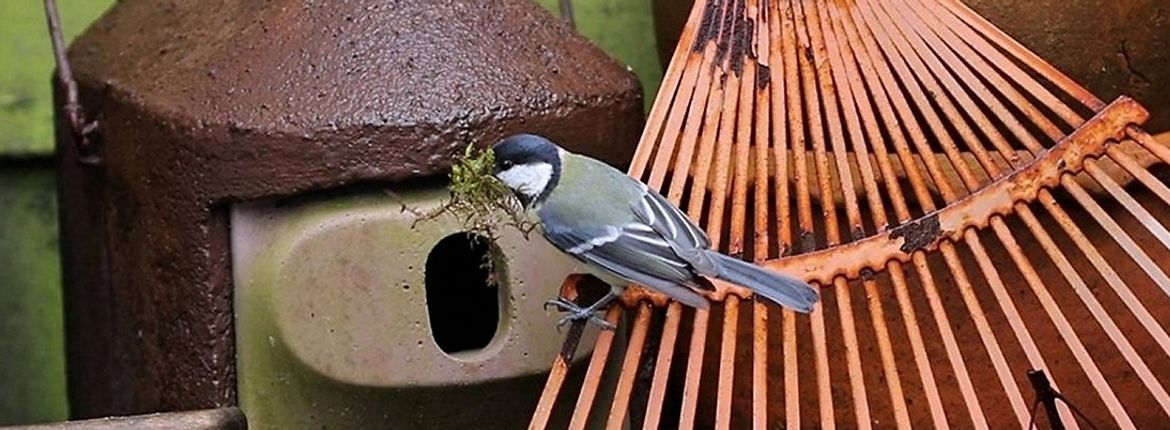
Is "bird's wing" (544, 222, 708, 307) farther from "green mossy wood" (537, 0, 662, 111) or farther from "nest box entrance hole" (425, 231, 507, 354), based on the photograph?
"green mossy wood" (537, 0, 662, 111)

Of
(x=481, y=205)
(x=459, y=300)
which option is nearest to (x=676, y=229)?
(x=481, y=205)

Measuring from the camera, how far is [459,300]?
1747 mm

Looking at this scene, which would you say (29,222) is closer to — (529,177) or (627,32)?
(627,32)

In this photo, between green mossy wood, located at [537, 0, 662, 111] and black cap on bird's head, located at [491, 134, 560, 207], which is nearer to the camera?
black cap on bird's head, located at [491, 134, 560, 207]

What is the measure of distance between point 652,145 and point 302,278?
33 cm

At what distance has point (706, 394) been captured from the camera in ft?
5.58

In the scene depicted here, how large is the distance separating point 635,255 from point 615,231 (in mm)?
36

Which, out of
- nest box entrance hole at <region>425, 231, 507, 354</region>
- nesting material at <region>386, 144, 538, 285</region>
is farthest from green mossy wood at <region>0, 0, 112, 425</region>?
nesting material at <region>386, 144, 538, 285</region>

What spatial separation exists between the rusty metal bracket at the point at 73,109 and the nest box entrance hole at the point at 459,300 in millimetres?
351

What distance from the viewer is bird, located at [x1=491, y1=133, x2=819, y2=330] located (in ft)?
4.25

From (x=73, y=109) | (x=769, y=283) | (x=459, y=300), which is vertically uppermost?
(x=73, y=109)

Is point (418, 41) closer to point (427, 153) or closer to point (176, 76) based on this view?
point (427, 153)

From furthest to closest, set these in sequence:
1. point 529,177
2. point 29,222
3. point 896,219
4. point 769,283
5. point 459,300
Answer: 1. point 29,222
2. point 459,300
3. point 896,219
4. point 529,177
5. point 769,283

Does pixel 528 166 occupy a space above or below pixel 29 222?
below
